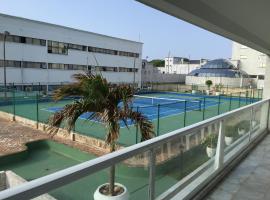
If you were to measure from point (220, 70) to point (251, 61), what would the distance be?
25.5 feet

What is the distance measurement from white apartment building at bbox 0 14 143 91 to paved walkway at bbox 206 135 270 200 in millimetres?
19975

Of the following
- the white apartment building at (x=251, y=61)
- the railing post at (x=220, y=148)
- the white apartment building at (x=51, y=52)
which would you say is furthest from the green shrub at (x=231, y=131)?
the white apartment building at (x=251, y=61)

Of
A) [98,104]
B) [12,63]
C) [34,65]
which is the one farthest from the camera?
[34,65]

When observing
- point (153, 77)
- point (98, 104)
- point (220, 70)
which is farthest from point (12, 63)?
point (220, 70)

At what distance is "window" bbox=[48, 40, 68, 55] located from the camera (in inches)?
1181

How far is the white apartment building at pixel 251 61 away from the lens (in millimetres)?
50625

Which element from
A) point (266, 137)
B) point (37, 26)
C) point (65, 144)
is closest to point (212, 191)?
point (266, 137)

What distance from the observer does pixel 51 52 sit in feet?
99.2

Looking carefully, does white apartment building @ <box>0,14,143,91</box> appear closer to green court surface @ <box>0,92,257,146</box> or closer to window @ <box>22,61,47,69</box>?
window @ <box>22,61,47,69</box>

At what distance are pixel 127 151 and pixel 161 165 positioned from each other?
0.82 meters

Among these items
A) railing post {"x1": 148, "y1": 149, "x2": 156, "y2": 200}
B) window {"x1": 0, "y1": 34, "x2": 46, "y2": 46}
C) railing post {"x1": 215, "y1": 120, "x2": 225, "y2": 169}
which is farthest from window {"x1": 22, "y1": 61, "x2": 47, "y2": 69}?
railing post {"x1": 148, "y1": 149, "x2": 156, "y2": 200}

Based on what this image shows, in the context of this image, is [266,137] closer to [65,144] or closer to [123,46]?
[65,144]

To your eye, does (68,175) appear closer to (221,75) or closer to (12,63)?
(12,63)

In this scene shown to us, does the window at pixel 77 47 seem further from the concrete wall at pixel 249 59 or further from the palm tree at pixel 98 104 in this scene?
the concrete wall at pixel 249 59
